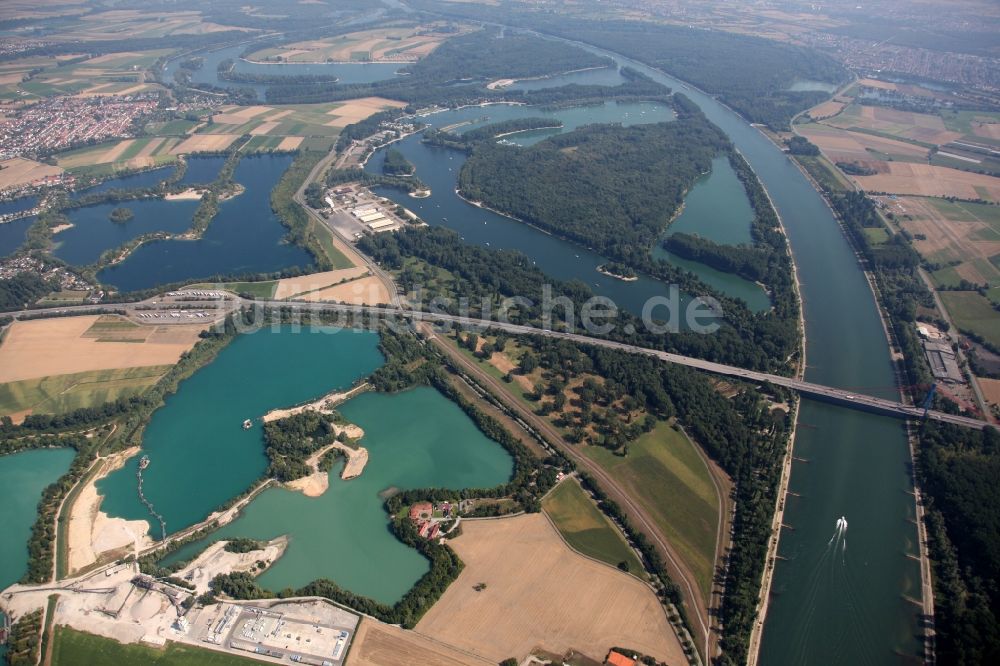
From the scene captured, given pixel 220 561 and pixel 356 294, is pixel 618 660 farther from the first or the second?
pixel 356 294

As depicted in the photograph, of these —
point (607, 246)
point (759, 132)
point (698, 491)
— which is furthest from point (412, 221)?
point (759, 132)

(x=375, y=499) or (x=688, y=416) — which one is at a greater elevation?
(x=688, y=416)

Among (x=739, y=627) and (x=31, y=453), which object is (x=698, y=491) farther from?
(x=31, y=453)

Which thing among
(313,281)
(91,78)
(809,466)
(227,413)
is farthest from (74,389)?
(91,78)

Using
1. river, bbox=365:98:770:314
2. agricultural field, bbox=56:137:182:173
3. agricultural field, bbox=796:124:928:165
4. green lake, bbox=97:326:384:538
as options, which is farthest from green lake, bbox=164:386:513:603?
agricultural field, bbox=796:124:928:165

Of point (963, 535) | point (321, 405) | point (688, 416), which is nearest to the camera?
point (963, 535)

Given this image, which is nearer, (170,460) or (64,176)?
(170,460)

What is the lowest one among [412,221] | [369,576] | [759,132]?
[369,576]

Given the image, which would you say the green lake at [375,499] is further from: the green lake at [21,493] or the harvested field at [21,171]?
the harvested field at [21,171]

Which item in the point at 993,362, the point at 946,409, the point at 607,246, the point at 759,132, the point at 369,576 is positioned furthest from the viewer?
the point at 759,132
